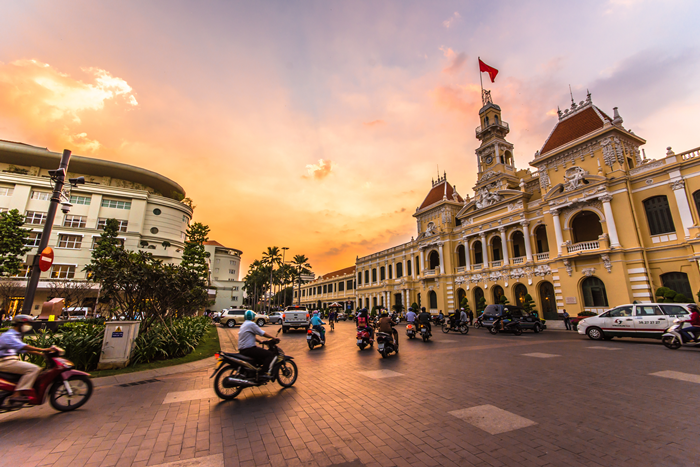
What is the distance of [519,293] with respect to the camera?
30078 mm

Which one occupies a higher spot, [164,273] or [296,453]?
[164,273]

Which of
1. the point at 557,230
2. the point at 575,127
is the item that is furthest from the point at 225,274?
the point at 575,127

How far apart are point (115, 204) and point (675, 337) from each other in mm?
58597

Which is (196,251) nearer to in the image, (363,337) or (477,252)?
(363,337)

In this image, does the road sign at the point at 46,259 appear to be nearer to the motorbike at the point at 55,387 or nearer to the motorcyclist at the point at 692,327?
the motorbike at the point at 55,387

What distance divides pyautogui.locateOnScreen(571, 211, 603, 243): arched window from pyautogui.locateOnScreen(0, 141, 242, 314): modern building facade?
169 ft

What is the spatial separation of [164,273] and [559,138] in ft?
108

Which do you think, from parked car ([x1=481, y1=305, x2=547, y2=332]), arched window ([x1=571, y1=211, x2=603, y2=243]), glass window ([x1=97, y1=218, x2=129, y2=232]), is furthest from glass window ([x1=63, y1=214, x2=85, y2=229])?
arched window ([x1=571, y1=211, x2=603, y2=243])

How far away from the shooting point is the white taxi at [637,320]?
13.1 meters

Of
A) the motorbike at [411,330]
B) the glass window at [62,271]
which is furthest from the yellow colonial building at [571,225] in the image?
the glass window at [62,271]

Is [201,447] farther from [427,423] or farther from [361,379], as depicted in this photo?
[361,379]

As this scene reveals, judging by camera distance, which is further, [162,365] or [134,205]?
[134,205]

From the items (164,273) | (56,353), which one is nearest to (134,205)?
(164,273)

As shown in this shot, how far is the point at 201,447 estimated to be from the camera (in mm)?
3916
